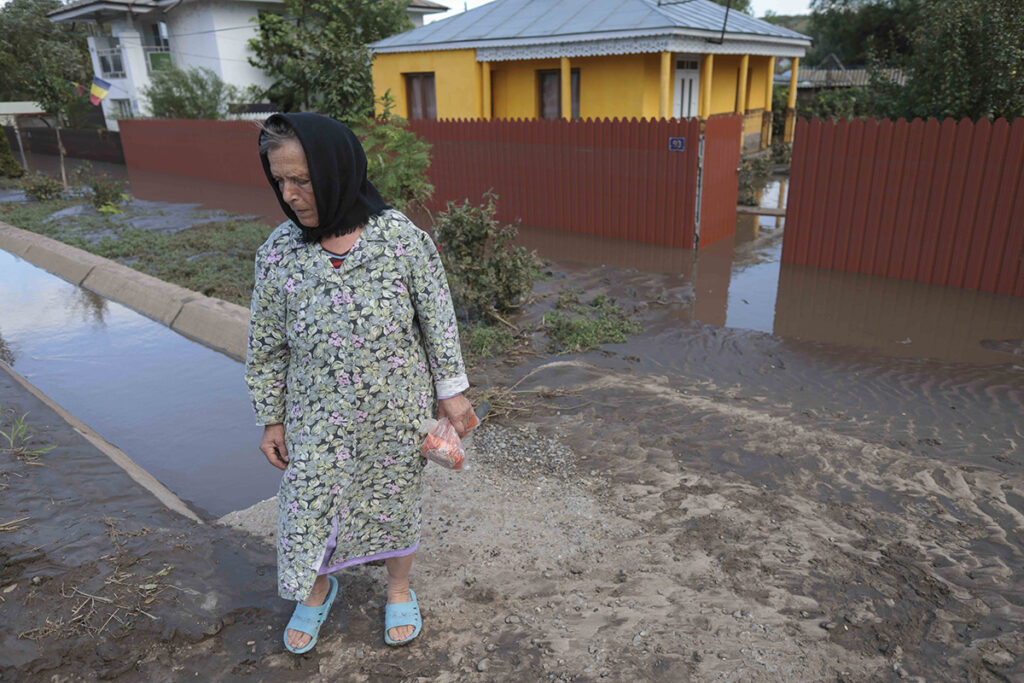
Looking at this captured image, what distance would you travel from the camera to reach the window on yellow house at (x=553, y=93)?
15.5 meters

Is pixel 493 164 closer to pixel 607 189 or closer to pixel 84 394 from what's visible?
pixel 607 189

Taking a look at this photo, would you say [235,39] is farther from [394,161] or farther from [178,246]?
[394,161]

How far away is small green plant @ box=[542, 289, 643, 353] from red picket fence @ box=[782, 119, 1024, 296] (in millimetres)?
2759

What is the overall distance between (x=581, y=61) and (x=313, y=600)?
14.6 m

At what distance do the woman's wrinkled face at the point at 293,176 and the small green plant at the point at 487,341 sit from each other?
3.55m

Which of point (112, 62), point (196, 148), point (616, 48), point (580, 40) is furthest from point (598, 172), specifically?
point (112, 62)

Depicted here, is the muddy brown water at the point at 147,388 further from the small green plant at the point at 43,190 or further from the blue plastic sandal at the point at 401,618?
the small green plant at the point at 43,190

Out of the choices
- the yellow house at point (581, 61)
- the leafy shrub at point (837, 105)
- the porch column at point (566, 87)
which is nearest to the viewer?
the yellow house at point (581, 61)

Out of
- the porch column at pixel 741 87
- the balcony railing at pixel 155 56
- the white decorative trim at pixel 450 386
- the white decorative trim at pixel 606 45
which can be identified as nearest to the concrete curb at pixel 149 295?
the white decorative trim at pixel 450 386

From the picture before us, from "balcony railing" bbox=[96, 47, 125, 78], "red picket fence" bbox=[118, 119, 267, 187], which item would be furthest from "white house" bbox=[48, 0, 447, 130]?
"red picket fence" bbox=[118, 119, 267, 187]

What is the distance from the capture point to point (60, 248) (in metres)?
9.91

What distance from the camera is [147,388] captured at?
18.3 ft

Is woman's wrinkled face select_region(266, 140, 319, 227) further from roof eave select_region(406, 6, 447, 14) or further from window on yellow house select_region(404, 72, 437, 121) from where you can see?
roof eave select_region(406, 6, 447, 14)

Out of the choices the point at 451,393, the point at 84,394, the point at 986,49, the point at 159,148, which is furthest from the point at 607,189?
the point at 159,148
